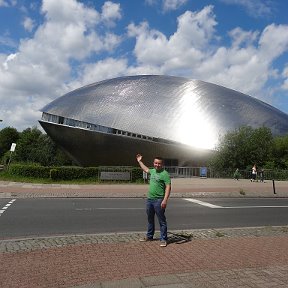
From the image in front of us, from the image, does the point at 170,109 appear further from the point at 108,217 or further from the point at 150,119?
the point at 108,217

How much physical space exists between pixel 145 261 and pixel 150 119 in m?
37.4

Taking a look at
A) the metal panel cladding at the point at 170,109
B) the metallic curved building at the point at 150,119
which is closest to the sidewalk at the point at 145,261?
the metallic curved building at the point at 150,119

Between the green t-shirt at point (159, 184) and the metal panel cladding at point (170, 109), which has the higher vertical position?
the metal panel cladding at point (170, 109)

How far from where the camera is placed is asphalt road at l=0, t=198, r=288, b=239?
33.6ft

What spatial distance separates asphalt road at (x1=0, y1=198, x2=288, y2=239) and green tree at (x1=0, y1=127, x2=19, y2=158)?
93061 mm

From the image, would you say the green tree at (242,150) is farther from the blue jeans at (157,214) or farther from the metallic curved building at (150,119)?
the blue jeans at (157,214)

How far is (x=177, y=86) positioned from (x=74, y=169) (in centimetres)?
2452

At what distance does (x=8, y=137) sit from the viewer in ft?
350

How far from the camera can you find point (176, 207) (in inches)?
613

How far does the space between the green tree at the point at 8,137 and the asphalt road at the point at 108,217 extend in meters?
93.1

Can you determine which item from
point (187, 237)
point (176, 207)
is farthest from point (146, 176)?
point (187, 237)

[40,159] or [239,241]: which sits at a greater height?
[40,159]

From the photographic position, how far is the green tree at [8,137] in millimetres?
104469

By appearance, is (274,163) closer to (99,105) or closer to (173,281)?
(99,105)
